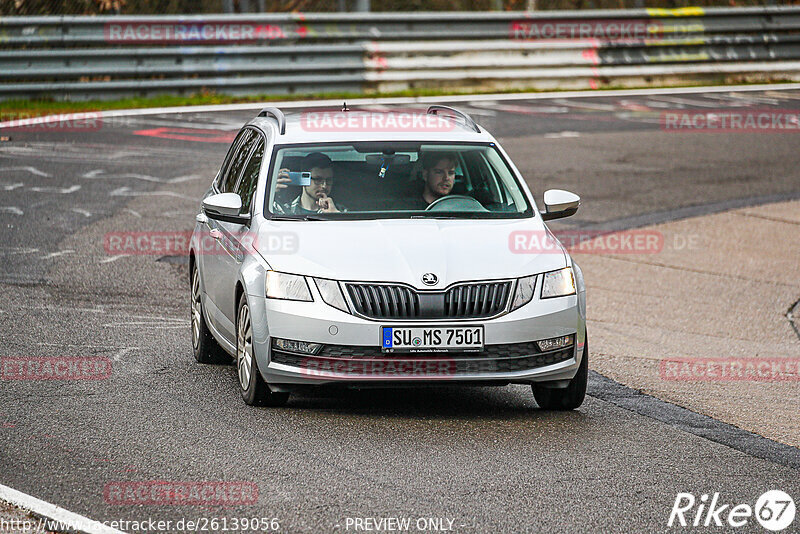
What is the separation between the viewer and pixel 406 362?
6.98 meters

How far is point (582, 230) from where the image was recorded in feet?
48.3

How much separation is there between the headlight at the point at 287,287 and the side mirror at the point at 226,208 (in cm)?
84

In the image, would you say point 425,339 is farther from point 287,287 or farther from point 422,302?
point 287,287

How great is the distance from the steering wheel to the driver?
53 mm

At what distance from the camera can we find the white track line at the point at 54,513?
5.28 meters

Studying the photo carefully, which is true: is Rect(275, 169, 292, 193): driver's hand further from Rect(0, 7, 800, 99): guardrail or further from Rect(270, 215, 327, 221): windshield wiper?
Rect(0, 7, 800, 99): guardrail

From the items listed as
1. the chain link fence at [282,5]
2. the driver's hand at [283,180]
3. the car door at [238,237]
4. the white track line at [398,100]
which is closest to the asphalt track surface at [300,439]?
the car door at [238,237]

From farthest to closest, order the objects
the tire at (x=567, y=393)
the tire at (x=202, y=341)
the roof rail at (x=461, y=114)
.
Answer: the roof rail at (x=461, y=114), the tire at (x=202, y=341), the tire at (x=567, y=393)

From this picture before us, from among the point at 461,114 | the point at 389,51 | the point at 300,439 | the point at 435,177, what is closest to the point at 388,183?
the point at 435,177

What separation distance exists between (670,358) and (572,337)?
2.80 metres

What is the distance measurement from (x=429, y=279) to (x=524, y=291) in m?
0.54

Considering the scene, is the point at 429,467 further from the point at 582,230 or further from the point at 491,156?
the point at 582,230

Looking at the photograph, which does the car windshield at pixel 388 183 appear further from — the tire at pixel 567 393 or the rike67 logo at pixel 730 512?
the rike67 logo at pixel 730 512

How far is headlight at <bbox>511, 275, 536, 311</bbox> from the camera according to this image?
7.10 m
